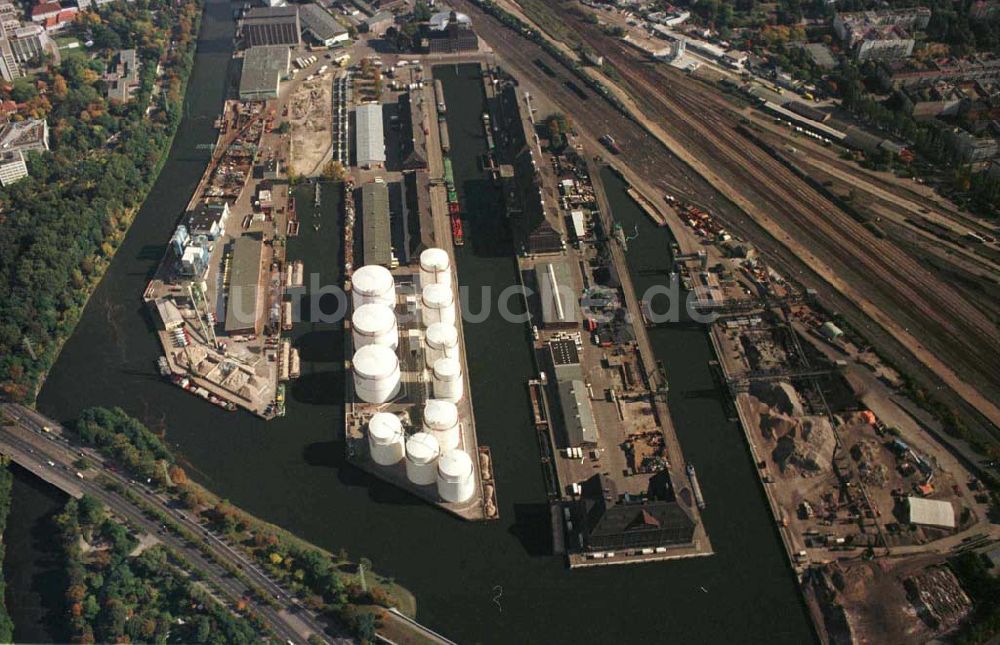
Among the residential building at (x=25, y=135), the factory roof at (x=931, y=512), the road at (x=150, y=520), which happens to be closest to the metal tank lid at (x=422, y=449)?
the road at (x=150, y=520)

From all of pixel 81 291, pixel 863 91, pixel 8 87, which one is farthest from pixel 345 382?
pixel 863 91

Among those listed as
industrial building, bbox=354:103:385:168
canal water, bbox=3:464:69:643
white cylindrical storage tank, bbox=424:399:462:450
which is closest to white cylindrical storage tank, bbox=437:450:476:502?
white cylindrical storage tank, bbox=424:399:462:450

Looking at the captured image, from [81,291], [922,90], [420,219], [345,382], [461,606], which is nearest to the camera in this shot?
[461,606]

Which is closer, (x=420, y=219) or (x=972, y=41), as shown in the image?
(x=420, y=219)

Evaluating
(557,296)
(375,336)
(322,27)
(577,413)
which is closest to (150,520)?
(375,336)

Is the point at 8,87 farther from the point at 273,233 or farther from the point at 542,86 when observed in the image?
the point at 542,86

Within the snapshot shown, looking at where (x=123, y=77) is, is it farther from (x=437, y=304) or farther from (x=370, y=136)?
(x=437, y=304)

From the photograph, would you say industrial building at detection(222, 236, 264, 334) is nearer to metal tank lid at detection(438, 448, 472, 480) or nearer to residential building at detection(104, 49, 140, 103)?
metal tank lid at detection(438, 448, 472, 480)
